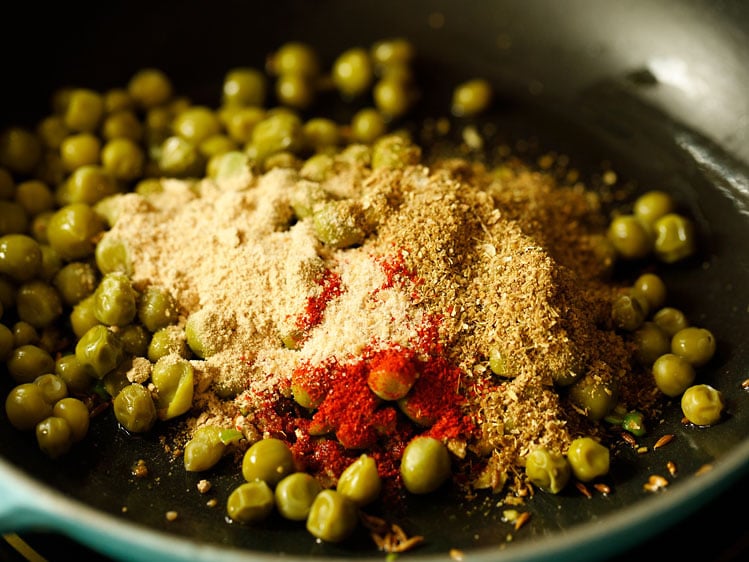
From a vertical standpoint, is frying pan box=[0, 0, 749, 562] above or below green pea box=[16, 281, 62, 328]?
above

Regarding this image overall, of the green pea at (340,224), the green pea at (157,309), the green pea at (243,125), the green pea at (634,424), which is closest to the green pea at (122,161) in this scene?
the green pea at (243,125)

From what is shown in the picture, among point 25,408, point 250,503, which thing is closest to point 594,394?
point 250,503

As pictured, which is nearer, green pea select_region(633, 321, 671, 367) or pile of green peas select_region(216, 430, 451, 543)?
pile of green peas select_region(216, 430, 451, 543)

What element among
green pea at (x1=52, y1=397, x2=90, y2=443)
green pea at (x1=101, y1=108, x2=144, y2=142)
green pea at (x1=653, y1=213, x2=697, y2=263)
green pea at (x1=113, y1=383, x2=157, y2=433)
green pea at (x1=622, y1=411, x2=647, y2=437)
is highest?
green pea at (x1=653, y1=213, x2=697, y2=263)

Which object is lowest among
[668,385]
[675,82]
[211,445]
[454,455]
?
[211,445]

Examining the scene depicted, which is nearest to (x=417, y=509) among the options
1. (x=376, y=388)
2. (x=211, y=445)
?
(x=376, y=388)

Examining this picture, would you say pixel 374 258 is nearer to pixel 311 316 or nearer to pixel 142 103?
pixel 311 316

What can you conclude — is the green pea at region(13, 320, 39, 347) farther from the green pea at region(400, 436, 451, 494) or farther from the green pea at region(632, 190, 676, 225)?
the green pea at region(632, 190, 676, 225)

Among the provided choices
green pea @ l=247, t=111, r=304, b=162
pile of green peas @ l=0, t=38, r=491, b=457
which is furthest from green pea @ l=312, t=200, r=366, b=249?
green pea @ l=247, t=111, r=304, b=162
